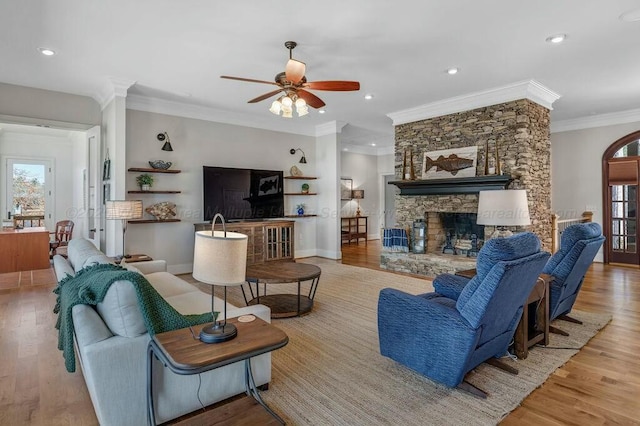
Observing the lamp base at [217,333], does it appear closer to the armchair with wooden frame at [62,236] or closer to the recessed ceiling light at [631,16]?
the recessed ceiling light at [631,16]

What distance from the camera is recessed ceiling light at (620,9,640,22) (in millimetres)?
3030

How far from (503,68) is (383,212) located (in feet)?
22.4

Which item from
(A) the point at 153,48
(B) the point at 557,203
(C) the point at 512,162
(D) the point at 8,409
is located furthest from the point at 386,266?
(D) the point at 8,409

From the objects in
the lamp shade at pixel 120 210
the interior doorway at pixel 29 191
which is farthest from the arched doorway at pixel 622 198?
the interior doorway at pixel 29 191

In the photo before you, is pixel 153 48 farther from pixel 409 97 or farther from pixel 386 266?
pixel 386 266

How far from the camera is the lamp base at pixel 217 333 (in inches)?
67.1

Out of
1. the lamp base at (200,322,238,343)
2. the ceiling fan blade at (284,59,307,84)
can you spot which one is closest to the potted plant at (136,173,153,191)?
the ceiling fan blade at (284,59,307,84)

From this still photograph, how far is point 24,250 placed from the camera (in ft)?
19.3

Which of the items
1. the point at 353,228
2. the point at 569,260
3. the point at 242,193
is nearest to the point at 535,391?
the point at 569,260

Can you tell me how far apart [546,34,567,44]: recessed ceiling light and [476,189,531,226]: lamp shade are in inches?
59.1

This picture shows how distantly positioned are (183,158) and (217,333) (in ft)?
15.8

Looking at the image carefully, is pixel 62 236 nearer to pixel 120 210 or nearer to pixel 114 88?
pixel 114 88

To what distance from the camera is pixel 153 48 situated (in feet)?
12.3

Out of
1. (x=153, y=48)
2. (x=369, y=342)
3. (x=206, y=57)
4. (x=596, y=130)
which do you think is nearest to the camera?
(x=369, y=342)
